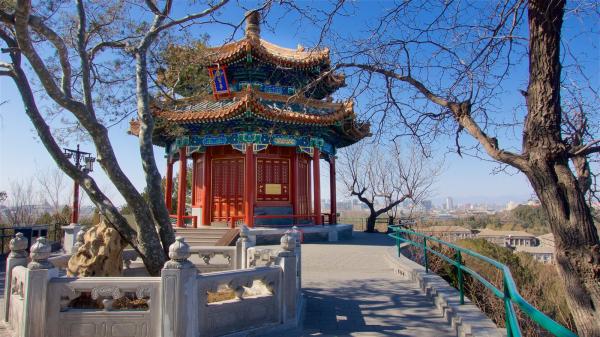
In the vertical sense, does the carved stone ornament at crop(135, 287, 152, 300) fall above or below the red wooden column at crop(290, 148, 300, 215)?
below

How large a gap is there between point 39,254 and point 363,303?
440 centimetres

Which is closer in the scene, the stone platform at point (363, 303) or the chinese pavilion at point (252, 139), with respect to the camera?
the stone platform at point (363, 303)

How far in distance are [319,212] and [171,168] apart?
259 inches

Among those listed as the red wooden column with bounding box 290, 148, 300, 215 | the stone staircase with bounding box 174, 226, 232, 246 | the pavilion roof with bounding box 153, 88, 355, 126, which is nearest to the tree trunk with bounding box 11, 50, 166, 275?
the pavilion roof with bounding box 153, 88, 355, 126

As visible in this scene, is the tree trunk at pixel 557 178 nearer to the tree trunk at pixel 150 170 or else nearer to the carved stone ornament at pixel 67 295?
the carved stone ornament at pixel 67 295

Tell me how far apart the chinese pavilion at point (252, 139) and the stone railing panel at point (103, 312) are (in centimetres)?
892

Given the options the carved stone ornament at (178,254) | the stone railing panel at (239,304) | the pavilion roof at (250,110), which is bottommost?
the stone railing panel at (239,304)

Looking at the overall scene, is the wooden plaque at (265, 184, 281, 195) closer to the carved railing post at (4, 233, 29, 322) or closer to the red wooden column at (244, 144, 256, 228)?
the red wooden column at (244, 144, 256, 228)

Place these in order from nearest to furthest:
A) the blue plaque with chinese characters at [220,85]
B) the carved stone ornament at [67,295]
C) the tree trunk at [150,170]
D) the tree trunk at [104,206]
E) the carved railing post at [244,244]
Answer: the carved stone ornament at [67,295]
the tree trunk at [104,206]
the tree trunk at [150,170]
the carved railing post at [244,244]
the blue plaque with chinese characters at [220,85]

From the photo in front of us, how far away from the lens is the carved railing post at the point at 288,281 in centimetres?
493

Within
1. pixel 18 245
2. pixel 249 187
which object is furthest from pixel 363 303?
pixel 249 187

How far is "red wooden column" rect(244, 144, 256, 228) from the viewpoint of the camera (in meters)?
13.2

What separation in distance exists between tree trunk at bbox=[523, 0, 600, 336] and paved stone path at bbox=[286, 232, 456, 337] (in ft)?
7.33

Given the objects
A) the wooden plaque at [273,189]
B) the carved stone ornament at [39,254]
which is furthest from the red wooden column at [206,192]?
the carved stone ornament at [39,254]
